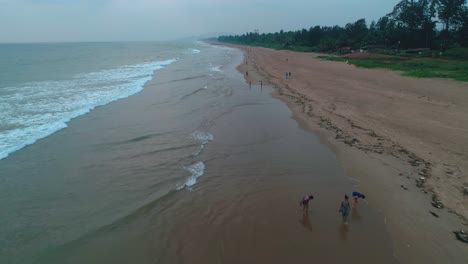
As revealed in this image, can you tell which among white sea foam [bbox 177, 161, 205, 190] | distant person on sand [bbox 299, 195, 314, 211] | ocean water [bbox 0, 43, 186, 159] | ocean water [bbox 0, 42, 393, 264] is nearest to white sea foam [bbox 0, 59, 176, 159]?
ocean water [bbox 0, 43, 186, 159]

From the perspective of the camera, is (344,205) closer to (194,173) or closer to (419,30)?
(194,173)

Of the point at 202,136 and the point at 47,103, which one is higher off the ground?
the point at 47,103

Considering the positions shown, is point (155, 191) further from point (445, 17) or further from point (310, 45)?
point (310, 45)

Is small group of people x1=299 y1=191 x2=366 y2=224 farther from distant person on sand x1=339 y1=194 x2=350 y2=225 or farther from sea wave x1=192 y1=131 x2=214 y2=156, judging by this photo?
sea wave x1=192 y1=131 x2=214 y2=156

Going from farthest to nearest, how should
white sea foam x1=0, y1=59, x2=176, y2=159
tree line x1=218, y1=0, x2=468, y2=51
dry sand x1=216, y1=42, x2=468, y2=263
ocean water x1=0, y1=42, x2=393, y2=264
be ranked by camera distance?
tree line x1=218, y1=0, x2=468, y2=51, white sea foam x1=0, y1=59, x2=176, y2=159, dry sand x1=216, y1=42, x2=468, y2=263, ocean water x1=0, y1=42, x2=393, y2=264

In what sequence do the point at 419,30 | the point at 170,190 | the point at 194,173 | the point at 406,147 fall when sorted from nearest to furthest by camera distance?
the point at 170,190 → the point at 194,173 → the point at 406,147 → the point at 419,30

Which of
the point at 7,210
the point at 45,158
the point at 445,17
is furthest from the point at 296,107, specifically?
the point at 445,17

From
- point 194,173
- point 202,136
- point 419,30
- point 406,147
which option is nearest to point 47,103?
point 202,136
